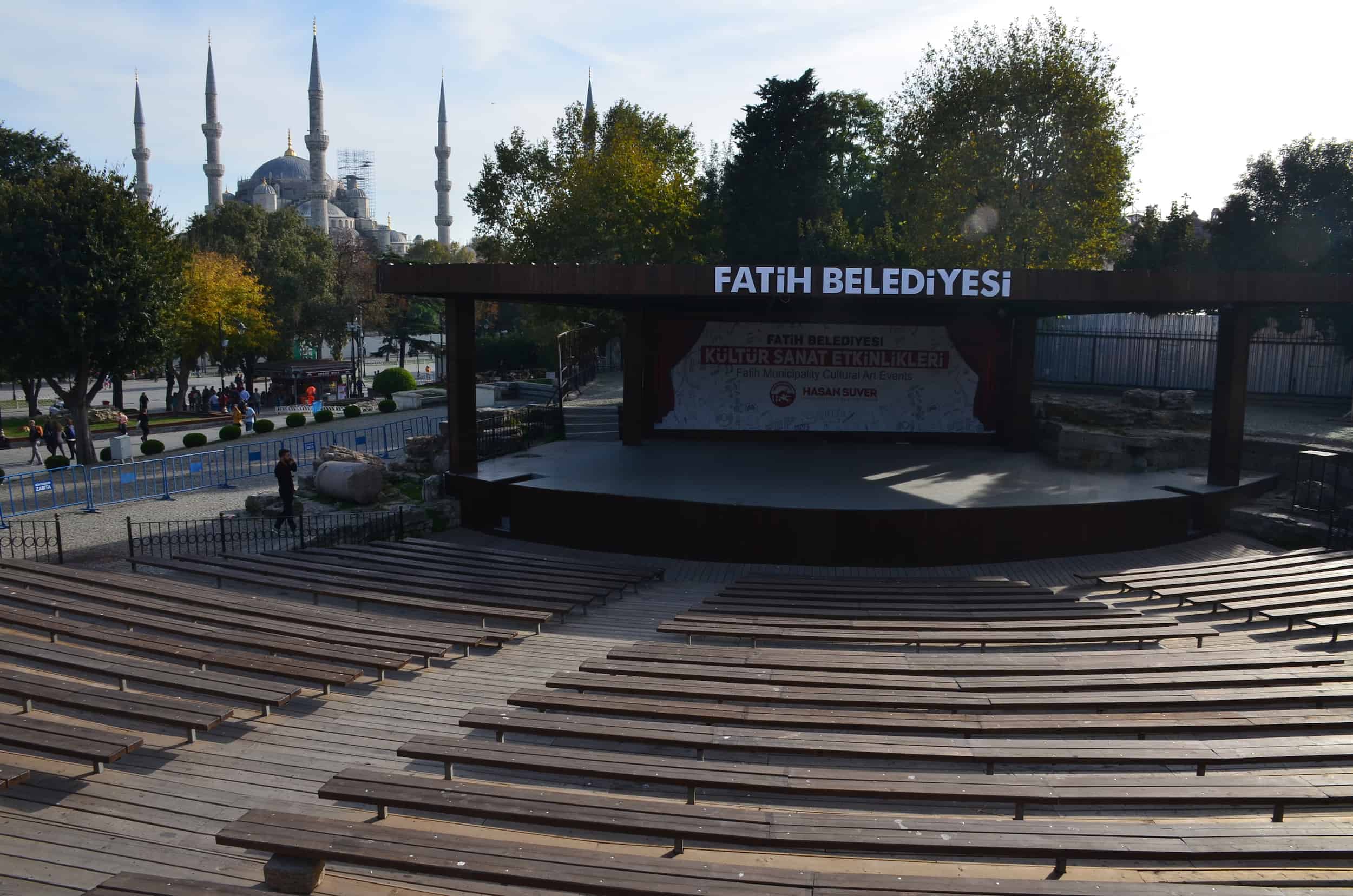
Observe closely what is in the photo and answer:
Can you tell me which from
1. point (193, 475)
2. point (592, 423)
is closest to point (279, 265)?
point (193, 475)

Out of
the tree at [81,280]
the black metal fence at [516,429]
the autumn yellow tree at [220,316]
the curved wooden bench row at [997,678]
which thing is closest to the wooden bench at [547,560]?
the black metal fence at [516,429]

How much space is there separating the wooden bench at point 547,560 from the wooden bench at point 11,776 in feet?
26.6

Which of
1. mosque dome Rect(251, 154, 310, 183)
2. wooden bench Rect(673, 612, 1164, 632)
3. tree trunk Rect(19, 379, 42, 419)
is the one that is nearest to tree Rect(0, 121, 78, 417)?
tree trunk Rect(19, 379, 42, 419)

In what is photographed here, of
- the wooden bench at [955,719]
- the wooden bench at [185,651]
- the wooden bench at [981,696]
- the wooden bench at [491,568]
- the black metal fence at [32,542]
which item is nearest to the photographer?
the wooden bench at [955,719]

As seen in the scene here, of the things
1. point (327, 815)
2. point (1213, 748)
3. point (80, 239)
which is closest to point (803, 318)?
point (1213, 748)

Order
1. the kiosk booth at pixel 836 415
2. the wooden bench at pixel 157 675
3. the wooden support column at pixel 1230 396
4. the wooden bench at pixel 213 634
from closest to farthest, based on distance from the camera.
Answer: the wooden bench at pixel 157 675 → the wooden bench at pixel 213 634 → the kiosk booth at pixel 836 415 → the wooden support column at pixel 1230 396

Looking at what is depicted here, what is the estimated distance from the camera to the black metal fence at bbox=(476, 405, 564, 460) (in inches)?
845

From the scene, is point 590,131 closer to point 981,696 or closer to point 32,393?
point 32,393

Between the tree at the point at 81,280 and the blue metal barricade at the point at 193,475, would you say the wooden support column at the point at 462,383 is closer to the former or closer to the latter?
the blue metal barricade at the point at 193,475

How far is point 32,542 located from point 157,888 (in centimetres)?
1414

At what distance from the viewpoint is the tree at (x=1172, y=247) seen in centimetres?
3412

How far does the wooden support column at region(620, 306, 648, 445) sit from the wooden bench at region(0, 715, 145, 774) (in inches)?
638

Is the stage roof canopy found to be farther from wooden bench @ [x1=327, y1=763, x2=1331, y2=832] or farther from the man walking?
wooden bench @ [x1=327, y1=763, x2=1331, y2=832]

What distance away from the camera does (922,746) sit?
7086mm
